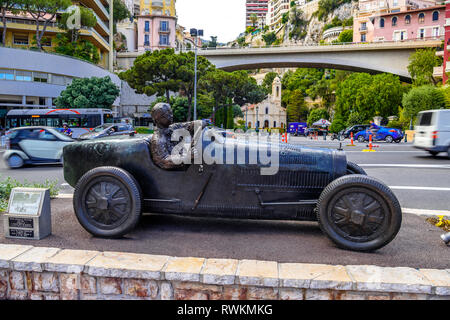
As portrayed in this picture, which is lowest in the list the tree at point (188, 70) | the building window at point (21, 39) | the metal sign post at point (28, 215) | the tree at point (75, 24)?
the metal sign post at point (28, 215)

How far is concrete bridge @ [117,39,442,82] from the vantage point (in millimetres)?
45250

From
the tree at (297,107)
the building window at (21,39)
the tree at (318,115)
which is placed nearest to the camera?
the building window at (21,39)

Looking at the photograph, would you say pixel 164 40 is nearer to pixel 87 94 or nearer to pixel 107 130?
pixel 87 94

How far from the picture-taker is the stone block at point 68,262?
114 inches

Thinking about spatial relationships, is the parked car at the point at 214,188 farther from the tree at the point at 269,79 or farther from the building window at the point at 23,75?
the tree at the point at 269,79

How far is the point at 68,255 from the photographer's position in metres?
3.06

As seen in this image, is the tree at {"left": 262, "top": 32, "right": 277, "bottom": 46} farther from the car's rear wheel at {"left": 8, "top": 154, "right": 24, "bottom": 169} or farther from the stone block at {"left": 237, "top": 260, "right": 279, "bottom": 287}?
the stone block at {"left": 237, "top": 260, "right": 279, "bottom": 287}

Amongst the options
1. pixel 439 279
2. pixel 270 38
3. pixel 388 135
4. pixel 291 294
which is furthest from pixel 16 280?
pixel 270 38

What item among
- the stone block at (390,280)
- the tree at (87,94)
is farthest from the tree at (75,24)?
the stone block at (390,280)

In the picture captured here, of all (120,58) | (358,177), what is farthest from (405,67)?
(358,177)

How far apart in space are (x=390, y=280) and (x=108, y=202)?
2600 mm

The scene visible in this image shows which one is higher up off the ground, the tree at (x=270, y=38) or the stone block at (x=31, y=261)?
the tree at (x=270, y=38)

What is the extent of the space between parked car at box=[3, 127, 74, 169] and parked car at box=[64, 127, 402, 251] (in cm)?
874

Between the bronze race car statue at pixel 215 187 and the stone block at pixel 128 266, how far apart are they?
595 mm
